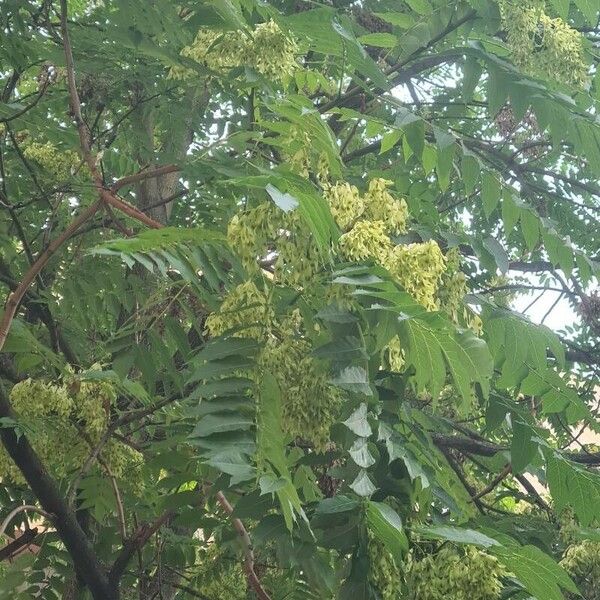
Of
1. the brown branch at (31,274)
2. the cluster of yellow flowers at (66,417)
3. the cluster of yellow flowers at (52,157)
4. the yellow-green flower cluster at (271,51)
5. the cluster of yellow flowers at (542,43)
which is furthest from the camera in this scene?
the cluster of yellow flowers at (52,157)

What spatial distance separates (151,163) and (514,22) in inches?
57.5

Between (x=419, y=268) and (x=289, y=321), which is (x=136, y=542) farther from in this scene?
(x=419, y=268)

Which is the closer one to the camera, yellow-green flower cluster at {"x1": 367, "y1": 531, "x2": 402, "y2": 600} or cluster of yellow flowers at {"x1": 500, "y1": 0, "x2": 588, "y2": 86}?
yellow-green flower cluster at {"x1": 367, "y1": 531, "x2": 402, "y2": 600}

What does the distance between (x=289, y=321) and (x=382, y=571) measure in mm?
486

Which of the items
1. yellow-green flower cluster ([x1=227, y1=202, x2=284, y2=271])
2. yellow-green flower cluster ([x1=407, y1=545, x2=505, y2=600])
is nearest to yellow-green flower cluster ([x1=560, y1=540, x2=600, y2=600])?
yellow-green flower cluster ([x1=407, y1=545, x2=505, y2=600])

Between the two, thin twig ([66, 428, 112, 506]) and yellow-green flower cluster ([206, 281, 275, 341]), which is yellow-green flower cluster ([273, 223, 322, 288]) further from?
thin twig ([66, 428, 112, 506])

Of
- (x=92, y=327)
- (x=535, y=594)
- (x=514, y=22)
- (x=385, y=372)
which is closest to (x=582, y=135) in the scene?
(x=514, y=22)

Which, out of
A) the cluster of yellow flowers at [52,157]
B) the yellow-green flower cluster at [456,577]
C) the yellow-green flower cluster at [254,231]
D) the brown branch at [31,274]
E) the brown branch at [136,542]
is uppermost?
the cluster of yellow flowers at [52,157]

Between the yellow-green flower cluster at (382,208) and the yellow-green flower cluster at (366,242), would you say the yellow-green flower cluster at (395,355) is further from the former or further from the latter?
the yellow-green flower cluster at (382,208)

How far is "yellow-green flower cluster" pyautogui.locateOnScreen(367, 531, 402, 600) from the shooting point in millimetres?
1591

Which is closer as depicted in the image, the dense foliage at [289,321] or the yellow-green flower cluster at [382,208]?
the dense foliage at [289,321]

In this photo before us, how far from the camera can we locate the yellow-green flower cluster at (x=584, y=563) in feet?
9.22

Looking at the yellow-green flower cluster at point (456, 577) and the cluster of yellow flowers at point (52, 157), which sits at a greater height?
the cluster of yellow flowers at point (52, 157)

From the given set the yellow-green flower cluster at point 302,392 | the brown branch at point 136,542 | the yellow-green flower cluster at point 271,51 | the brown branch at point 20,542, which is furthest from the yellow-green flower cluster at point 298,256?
the brown branch at point 20,542
